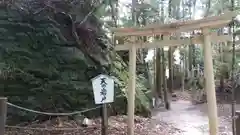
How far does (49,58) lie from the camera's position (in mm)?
6762

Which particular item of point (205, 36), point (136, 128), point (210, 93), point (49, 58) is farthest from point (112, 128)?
point (205, 36)

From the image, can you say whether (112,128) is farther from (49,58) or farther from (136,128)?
(49,58)

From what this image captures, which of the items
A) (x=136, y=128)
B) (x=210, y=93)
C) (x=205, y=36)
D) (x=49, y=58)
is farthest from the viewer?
(x=49, y=58)

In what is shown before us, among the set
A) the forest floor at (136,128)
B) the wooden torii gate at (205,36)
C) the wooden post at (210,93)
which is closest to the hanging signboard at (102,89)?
the forest floor at (136,128)

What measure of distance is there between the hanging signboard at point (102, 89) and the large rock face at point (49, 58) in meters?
2.23

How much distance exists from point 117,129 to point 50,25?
311 centimetres

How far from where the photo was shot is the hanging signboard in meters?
4.49

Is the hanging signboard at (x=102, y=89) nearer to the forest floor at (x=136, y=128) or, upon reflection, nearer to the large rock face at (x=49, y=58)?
the forest floor at (x=136, y=128)

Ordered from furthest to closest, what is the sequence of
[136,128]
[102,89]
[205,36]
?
1. [136,128]
2. [102,89]
3. [205,36]

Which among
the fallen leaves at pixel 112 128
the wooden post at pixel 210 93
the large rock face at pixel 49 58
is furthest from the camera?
the large rock face at pixel 49 58

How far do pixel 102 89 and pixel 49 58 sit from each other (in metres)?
2.72

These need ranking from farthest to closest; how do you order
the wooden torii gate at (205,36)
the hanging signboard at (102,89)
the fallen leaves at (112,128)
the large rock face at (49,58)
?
the large rock face at (49,58) → the fallen leaves at (112,128) → the hanging signboard at (102,89) → the wooden torii gate at (205,36)

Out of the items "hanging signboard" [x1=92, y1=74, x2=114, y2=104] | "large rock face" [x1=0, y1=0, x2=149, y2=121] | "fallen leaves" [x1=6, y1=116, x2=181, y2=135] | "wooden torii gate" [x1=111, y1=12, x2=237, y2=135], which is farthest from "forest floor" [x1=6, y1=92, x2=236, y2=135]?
"wooden torii gate" [x1=111, y1=12, x2=237, y2=135]

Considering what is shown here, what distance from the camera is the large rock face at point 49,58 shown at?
6332mm
